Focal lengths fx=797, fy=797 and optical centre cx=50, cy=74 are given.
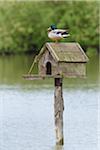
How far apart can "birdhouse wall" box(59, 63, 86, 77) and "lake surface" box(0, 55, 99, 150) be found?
1.27 meters

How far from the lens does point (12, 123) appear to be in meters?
16.4

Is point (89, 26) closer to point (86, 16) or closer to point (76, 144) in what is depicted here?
point (86, 16)

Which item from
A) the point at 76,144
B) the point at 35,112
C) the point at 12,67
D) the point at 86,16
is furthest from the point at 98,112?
the point at 86,16

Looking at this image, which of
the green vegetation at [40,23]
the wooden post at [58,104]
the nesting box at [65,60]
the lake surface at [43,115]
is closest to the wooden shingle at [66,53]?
the nesting box at [65,60]

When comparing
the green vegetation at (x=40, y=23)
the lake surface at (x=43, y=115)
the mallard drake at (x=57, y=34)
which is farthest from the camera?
the green vegetation at (x=40, y=23)

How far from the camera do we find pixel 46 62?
14.0 metres

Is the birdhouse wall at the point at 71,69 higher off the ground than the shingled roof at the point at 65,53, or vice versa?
the shingled roof at the point at 65,53

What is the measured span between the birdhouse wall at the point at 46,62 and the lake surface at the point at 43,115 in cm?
131

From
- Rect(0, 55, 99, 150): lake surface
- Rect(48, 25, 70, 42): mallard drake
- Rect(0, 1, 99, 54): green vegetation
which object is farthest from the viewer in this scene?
Rect(0, 1, 99, 54): green vegetation

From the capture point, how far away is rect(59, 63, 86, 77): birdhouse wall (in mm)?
13711

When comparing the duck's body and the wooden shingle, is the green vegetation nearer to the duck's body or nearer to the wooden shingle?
the wooden shingle

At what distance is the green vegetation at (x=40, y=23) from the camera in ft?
170

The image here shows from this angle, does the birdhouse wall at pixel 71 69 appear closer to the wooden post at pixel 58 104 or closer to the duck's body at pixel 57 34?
the wooden post at pixel 58 104

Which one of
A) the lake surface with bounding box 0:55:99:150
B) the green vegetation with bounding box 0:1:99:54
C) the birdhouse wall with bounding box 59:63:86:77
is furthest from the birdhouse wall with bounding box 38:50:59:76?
the green vegetation with bounding box 0:1:99:54
